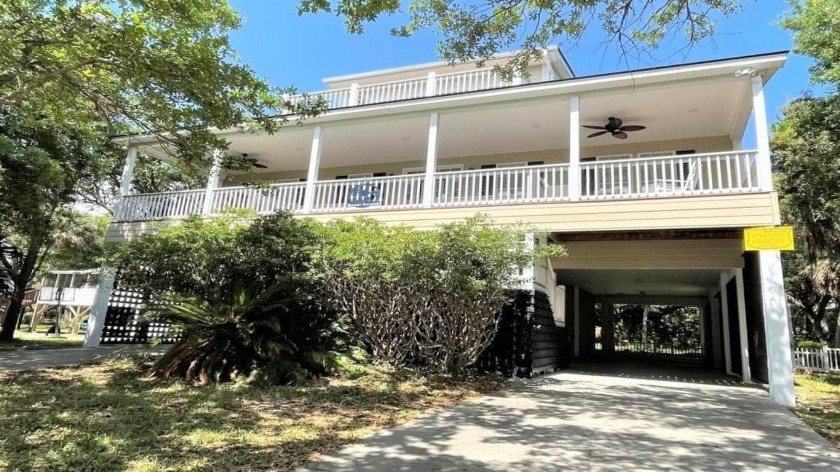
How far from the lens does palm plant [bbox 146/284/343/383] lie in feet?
23.3

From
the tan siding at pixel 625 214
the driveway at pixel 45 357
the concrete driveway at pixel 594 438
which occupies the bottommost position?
the driveway at pixel 45 357

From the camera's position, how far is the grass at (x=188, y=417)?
3.57 metres

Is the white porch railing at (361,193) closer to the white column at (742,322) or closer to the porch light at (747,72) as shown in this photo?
the porch light at (747,72)

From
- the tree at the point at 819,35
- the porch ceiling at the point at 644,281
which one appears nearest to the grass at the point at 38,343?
the porch ceiling at the point at 644,281

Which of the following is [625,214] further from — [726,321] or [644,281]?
[644,281]

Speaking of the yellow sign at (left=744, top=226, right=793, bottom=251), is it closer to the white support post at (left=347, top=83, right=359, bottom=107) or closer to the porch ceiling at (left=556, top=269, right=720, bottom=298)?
the porch ceiling at (left=556, top=269, right=720, bottom=298)

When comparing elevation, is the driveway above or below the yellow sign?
below

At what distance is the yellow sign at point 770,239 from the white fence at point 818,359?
28.2 feet

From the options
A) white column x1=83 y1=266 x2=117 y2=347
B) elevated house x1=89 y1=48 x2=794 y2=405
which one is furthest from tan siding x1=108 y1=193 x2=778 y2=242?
white column x1=83 y1=266 x2=117 y2=347

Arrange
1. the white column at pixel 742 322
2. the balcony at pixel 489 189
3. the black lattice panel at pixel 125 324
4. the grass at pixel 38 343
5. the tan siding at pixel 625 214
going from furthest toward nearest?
the black lattice panel at pixel 125 324, the grass at pixel 38 343, the white column at pixel 742 322, the balcony at pixel 489 189, the tan siding at pixel 625 214

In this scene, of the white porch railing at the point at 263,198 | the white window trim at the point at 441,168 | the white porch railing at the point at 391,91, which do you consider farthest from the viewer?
the white window trim at the point at 441,168

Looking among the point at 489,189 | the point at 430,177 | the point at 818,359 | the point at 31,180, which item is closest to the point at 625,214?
the point at 489,189

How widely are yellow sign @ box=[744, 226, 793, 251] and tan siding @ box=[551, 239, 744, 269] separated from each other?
→ 2.97 m

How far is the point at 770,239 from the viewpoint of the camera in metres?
7.75
